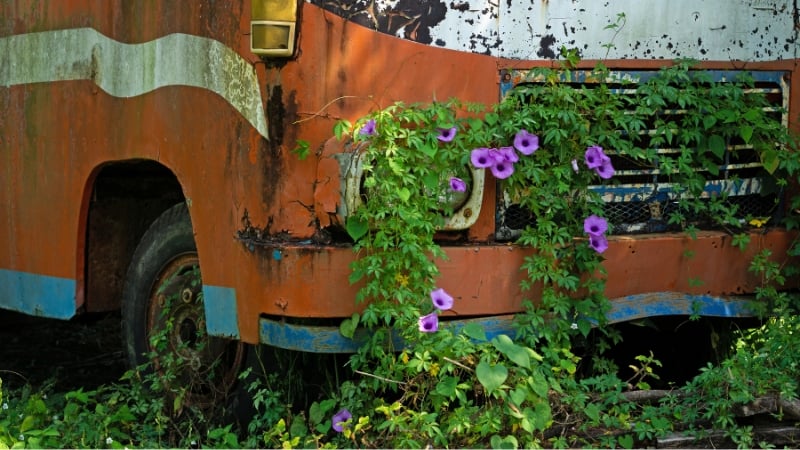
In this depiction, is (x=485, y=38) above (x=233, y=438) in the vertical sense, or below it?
above

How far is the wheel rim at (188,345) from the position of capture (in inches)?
193

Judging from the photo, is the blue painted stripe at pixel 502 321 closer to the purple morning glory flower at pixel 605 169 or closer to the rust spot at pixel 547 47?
the purple morning glory flower at pixel 605 169

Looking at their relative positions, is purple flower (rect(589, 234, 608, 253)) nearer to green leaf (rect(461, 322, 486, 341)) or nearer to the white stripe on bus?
green leaf (rect(461, 322, 486, 341))

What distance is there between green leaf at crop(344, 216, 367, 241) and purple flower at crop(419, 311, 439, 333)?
342 mm

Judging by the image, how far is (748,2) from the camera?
486 cm

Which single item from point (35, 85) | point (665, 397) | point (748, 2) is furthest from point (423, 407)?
point (35, 85)

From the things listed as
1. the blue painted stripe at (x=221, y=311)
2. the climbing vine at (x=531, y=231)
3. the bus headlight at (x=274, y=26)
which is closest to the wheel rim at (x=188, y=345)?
the blue painted stripe at (x=221, y=311)

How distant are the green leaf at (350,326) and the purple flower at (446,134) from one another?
656 mm

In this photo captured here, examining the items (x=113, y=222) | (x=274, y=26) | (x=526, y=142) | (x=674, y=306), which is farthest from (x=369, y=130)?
(x=113, y=222)

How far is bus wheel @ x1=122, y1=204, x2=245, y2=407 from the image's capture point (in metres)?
4.94

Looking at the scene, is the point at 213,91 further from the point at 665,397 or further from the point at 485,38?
the point at 665,397

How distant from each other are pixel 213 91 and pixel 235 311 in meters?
0.78

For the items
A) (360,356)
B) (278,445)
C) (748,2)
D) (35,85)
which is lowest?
(278,445)

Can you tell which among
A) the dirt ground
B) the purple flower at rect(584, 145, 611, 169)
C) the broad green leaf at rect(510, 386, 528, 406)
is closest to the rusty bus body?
the purple flower at rect(584, 145, 611, 169)
